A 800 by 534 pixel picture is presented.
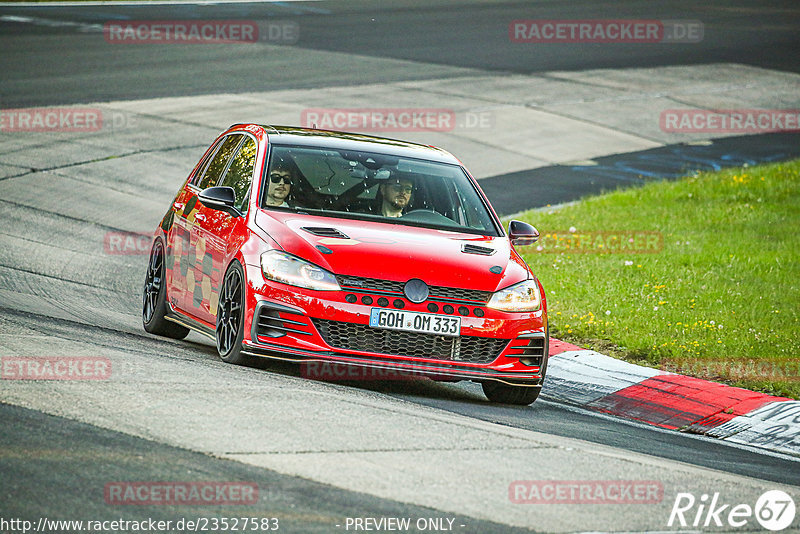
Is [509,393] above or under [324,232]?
under

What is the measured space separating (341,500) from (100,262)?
8.67 m

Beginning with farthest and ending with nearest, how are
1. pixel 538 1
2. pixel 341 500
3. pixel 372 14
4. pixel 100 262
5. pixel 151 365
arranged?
pixel 538 1 < pixel 372 14 < pixel 100 262 < pixel 151 365 < pixel 341 500

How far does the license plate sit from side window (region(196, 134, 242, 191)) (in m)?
2.55

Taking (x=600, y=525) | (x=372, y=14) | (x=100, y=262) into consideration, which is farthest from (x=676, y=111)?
(x=600, y=525)

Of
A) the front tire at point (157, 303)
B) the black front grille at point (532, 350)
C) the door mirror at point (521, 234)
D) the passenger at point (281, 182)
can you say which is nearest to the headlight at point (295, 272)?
the passenger at point (281, 182)

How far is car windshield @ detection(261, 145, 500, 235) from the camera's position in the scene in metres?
8.91

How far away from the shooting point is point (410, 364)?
7.96 m

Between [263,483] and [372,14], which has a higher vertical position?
[372,14]

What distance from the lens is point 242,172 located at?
9.40 m

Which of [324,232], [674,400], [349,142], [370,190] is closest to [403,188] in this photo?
[370,190]

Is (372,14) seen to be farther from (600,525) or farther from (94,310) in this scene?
(600,525)

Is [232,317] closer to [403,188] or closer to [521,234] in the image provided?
[403,188]

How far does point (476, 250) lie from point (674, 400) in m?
1.99

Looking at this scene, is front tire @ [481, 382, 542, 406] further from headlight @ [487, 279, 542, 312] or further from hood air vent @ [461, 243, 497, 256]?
hood air vent @ [461, 243, 497, 256]
